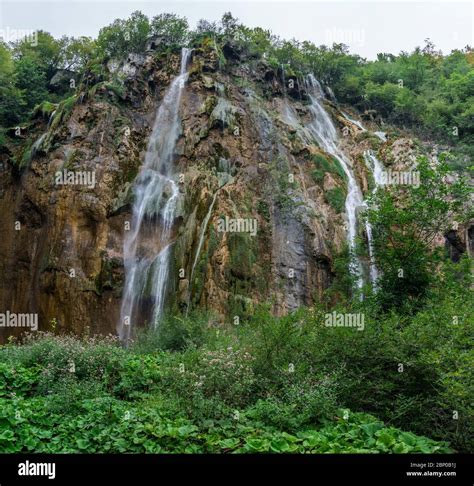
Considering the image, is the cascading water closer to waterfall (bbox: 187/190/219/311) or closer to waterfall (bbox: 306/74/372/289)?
waterfall (bbox: 187/190/219/311)

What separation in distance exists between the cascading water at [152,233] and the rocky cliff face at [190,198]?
0.46m

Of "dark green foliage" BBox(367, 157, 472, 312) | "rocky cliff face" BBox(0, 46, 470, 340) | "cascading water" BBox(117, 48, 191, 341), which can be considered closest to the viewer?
"dark green foliage" BBox(367, 157, 472, 312)

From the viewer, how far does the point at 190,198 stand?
81.7 feet

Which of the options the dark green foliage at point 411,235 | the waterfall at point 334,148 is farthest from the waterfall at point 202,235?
the dark green foliage at point 411,235

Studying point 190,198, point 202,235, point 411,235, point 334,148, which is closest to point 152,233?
point 190,198

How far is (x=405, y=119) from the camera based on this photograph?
133 feet

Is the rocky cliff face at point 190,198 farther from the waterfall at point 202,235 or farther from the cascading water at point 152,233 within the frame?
the cascading water at point 152,233

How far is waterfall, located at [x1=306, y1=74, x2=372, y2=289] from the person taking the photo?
24.2 metres

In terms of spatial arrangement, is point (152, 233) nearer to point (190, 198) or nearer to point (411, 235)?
point (190, 198)

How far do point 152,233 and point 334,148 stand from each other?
1209 centimetres

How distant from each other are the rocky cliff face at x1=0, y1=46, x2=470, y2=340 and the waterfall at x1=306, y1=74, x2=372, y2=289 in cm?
53

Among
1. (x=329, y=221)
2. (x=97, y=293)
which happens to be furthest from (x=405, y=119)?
(x=97, y=293)

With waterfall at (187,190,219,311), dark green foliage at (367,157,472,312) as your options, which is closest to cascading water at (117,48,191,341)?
waterfall at (187,190,219,311)
